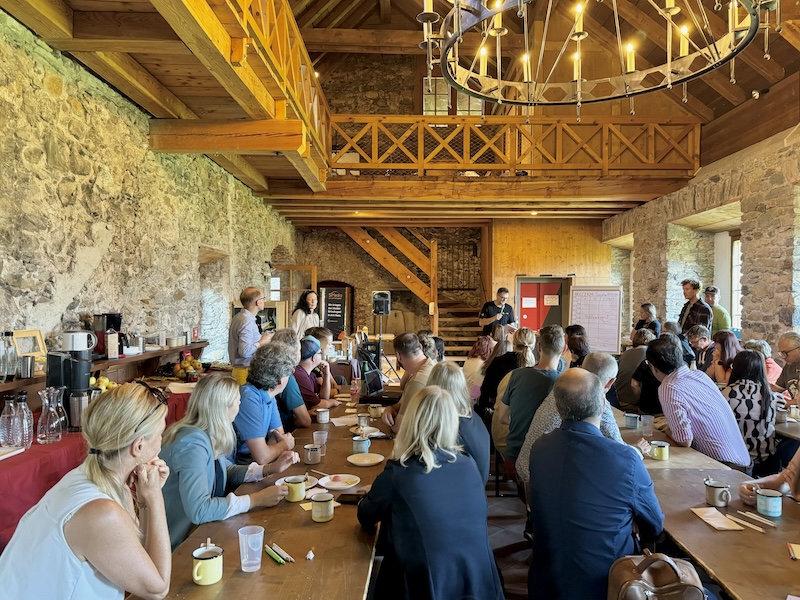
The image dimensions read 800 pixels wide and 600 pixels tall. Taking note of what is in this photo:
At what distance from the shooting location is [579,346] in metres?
5.25

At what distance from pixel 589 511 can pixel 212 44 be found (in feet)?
11.8

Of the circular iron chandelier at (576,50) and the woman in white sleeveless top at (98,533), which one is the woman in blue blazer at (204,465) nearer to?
the woman in white sleeveless top at (98,533)

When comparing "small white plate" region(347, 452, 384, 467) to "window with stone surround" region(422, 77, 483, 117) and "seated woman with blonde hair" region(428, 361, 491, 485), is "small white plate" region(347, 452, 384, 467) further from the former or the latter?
"window with stone surround" region(422, 77, 483, 117)

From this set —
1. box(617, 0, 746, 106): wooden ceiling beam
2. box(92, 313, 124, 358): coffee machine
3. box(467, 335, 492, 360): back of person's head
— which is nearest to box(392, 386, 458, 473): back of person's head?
box(92, 313, 124, 358): coffee machine

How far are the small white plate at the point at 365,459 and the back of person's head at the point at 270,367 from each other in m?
A: 0.63

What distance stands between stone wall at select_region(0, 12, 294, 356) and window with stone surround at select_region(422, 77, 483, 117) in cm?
892

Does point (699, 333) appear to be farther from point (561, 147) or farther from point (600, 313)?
point (561, 147)

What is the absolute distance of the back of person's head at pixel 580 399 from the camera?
241 centimetres

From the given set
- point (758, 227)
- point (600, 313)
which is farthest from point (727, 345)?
point (600, 313)

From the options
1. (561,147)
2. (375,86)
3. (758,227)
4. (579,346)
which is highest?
(375,86)

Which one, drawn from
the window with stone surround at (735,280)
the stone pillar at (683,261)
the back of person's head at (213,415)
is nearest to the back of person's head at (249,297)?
the back of person's head at (213,415)

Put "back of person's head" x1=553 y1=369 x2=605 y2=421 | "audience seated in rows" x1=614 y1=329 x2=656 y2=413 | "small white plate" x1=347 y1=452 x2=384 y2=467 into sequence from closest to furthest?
"back of person's head" x1=553 y1=369 x2=605 y2=421
"small white plate" x1=347 y1=452 x2=384 y2=467
"audience seated in rows" x1=614 y1=329 x2=656 y2=413

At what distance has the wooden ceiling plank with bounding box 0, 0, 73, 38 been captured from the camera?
353 cm

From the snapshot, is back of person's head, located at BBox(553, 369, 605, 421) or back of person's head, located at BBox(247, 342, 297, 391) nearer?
back of person's head, located at BBox(553, 369, 605, 421)
